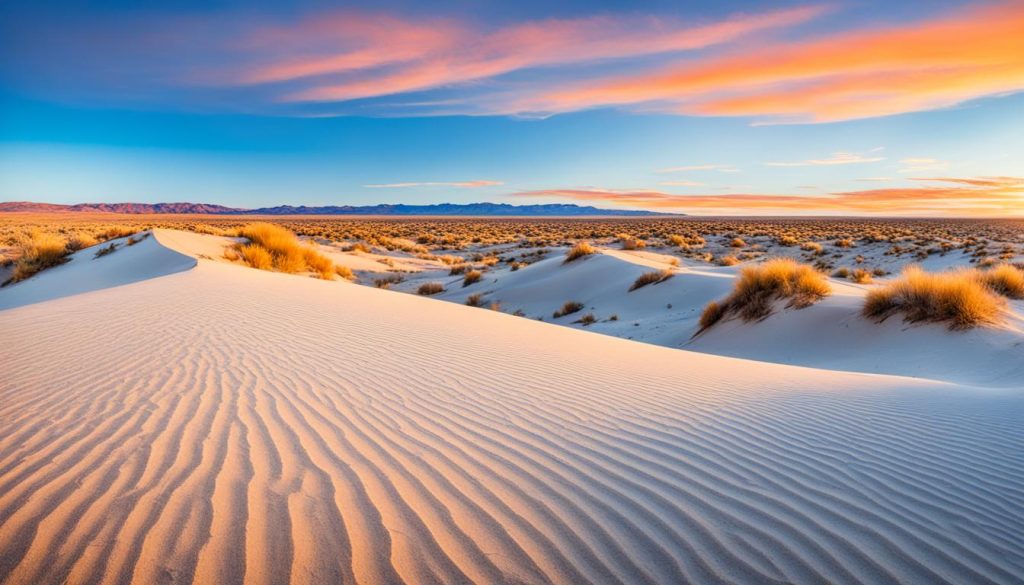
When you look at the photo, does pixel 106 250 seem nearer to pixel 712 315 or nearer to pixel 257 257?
pixel 257 257

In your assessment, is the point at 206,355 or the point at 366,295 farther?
the point at 366,295

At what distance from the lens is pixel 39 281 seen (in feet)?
47.0

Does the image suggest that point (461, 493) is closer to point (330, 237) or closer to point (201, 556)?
point (201, 556)

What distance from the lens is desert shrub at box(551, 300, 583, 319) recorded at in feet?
46.2

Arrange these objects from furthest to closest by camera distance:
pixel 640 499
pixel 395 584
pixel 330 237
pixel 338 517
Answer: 1. pixel 330 237
2. pixel 640 499
3. pixel 338 517
4. pixel 395 584

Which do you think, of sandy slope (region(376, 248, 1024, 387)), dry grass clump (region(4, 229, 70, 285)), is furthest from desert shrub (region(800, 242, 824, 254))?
dry grass clump (region(4, 229, 70, 285))

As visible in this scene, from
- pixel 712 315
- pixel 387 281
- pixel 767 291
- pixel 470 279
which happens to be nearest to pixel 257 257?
pixel 387 281

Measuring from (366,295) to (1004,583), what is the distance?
911 centimetres

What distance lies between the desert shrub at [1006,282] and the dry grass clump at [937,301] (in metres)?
1.67

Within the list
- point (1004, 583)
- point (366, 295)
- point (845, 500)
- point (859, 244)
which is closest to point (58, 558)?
point (845, 500)

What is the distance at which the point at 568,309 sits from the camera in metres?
14.2

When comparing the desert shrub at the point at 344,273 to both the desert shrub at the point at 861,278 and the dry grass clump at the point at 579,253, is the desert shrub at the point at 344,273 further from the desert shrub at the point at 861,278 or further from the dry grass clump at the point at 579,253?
the desert shrub at the point at 861,278

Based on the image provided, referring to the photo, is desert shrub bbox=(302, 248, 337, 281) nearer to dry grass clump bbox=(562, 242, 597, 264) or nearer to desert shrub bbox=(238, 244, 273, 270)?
desert shrub bbox=(238, 244, 273, 270)

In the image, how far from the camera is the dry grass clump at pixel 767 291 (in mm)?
9648
